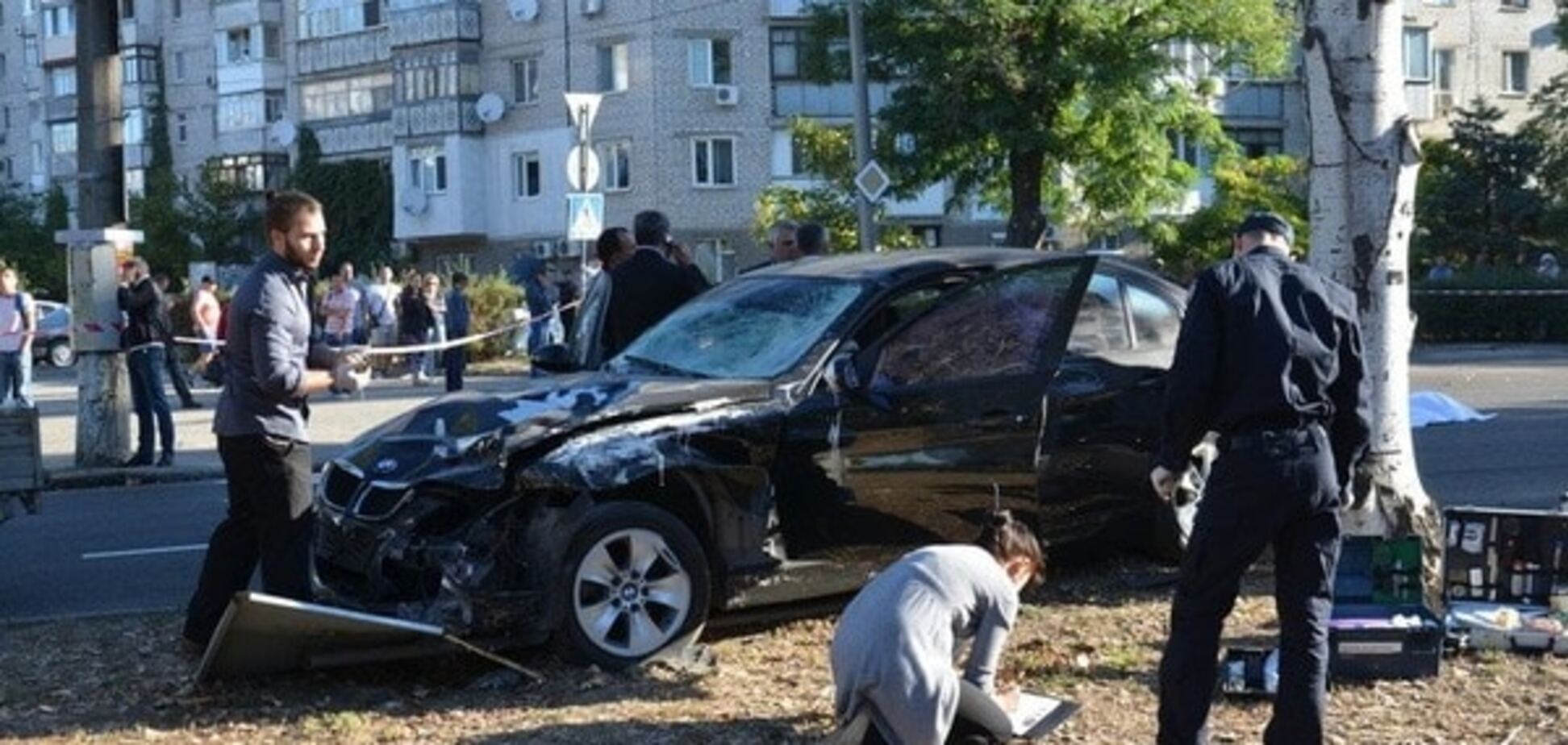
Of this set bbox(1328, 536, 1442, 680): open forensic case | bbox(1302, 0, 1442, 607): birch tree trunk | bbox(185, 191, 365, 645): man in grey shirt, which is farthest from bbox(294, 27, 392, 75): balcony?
bbox(1328, 536, 1442, 680): open forensic case

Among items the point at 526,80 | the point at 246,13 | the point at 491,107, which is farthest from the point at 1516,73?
the point at 246,13

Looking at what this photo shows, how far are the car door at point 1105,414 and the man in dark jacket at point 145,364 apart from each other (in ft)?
31.0

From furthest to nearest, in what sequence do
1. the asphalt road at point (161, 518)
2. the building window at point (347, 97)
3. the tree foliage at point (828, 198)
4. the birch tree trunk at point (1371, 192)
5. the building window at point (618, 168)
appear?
the building window at point (347, 97) < the building window at point (618, 168) < the tree foliage at point (828, 198) < the asphalt road at point (161, 518) < the birch tree trunk at point (1371, 192)

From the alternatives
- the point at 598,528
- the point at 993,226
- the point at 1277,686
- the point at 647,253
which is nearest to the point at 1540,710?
the point at 1277,686

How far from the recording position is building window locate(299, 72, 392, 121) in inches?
2520

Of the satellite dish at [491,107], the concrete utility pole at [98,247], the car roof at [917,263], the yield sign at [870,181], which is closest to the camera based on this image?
the car roof at [917,263]

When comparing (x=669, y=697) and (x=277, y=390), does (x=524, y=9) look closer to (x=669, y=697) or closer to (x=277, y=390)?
(x=277, y=390)

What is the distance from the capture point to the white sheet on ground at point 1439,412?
17.7m

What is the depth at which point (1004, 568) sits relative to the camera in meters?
6.20

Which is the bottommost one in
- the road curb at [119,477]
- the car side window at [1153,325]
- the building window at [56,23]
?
the road curb at [119,477]

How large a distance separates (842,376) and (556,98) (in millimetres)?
49059

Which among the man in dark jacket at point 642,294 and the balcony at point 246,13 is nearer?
the man in dark jacket at point 642,294

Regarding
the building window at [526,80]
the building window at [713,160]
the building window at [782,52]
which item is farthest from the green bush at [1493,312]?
the building window at [526,80]

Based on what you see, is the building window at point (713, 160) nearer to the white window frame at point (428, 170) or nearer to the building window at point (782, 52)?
the building window at point (782, 52)
